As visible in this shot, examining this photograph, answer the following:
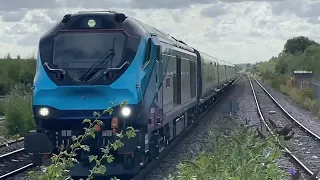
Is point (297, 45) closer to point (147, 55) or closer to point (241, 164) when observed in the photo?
point (147, 55)

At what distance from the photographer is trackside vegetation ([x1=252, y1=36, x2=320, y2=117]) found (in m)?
42.5

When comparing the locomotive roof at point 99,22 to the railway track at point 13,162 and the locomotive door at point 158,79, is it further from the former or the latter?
the railway track at point 13,162

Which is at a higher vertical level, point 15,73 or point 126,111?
point 15,73

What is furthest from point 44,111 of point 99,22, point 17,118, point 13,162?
point 17,118

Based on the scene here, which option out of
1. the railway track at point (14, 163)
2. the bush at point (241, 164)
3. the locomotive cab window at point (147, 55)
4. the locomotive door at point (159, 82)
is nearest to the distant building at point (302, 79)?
the railway track at point (14, 163)

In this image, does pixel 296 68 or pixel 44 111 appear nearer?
pixel 44 111

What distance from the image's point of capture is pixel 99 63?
41.3 ft

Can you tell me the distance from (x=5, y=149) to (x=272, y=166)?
14146 mm

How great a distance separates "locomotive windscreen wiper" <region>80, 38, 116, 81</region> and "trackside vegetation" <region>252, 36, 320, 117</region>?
2185cm

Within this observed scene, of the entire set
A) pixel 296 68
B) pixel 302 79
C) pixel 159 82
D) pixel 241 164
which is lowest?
pixel 302 79

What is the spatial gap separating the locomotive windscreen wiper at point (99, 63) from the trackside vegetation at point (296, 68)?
21.8 m

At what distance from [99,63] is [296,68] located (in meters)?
77.6

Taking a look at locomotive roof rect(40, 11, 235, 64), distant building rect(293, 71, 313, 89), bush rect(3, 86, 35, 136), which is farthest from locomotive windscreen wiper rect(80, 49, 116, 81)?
distant building rect(293, 71, 313, 89)

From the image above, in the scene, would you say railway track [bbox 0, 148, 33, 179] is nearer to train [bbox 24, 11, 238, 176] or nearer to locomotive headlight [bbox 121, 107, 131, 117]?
train [bbox 24, 11, 238, 176]
